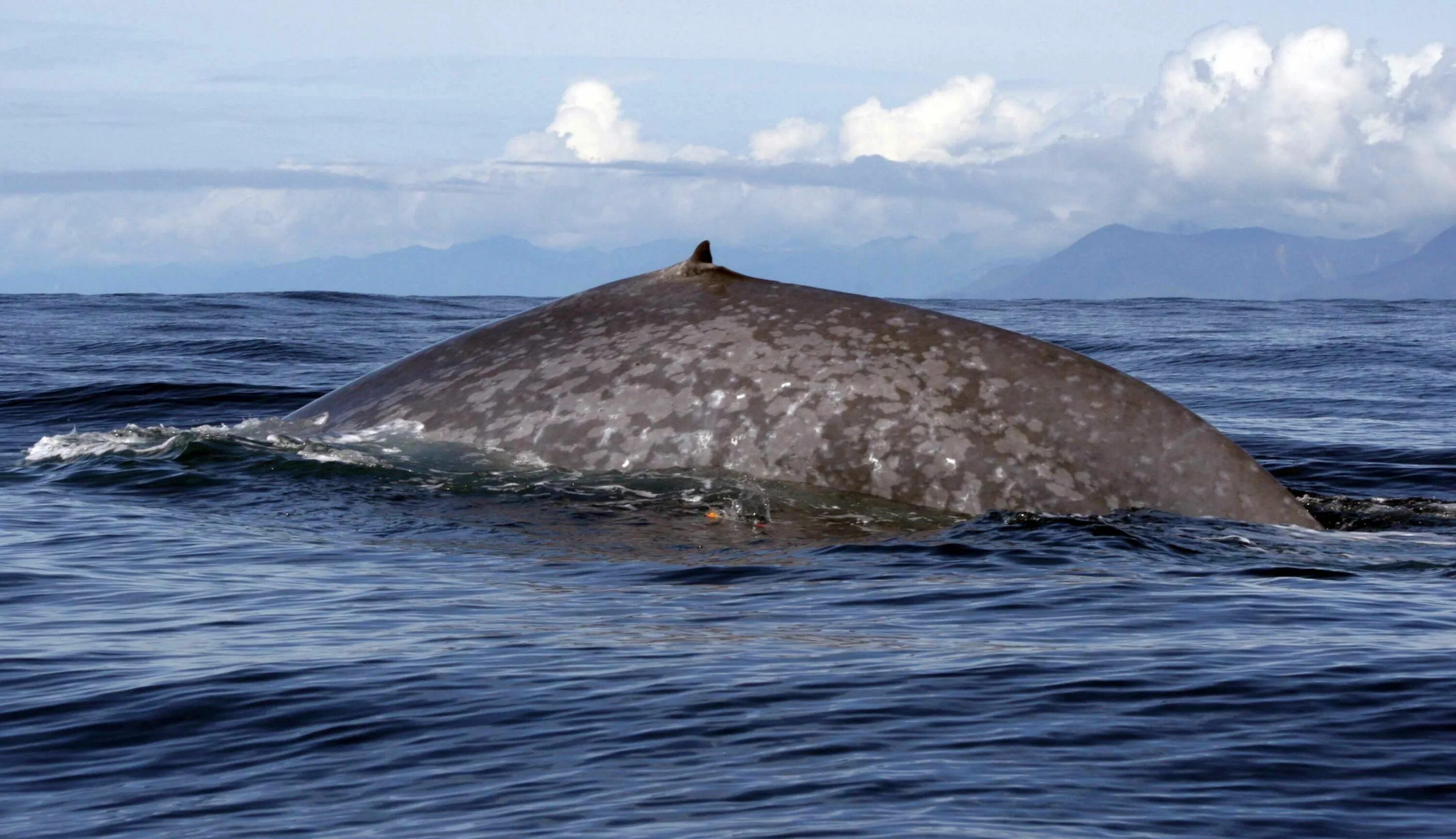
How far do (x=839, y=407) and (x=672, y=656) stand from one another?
313 cm

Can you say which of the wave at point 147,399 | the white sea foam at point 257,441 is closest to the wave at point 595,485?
the white sea foam at point 257,441

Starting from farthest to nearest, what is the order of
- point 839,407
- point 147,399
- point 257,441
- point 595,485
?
point 147,399 < point 257,441 < point 595,485 < point 839,407

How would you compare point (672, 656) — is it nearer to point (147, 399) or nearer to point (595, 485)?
point (595, 485)

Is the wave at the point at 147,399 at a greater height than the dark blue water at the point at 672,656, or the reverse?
the wave at the point at 147,399

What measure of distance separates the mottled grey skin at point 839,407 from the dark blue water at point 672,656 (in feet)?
0.59

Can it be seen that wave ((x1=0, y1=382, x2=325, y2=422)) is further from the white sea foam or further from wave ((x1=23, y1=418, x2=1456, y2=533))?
wave ((x1=23, y1=418, x2=1456, y2=533))

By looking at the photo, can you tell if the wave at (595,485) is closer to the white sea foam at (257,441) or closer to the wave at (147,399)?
the white sea foam at (257,441)

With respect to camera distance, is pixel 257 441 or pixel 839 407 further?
pixel 257 441

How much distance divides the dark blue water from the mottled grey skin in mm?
180

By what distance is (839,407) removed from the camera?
29.9ft

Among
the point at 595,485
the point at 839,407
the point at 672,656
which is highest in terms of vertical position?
the point at 839,407

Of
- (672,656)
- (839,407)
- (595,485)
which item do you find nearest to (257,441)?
(595,485)

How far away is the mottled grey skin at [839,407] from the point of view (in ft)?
29.2

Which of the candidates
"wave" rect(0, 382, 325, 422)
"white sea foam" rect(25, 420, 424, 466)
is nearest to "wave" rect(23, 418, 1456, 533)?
"white sea foam" rect(25, 420, 424, 466)
